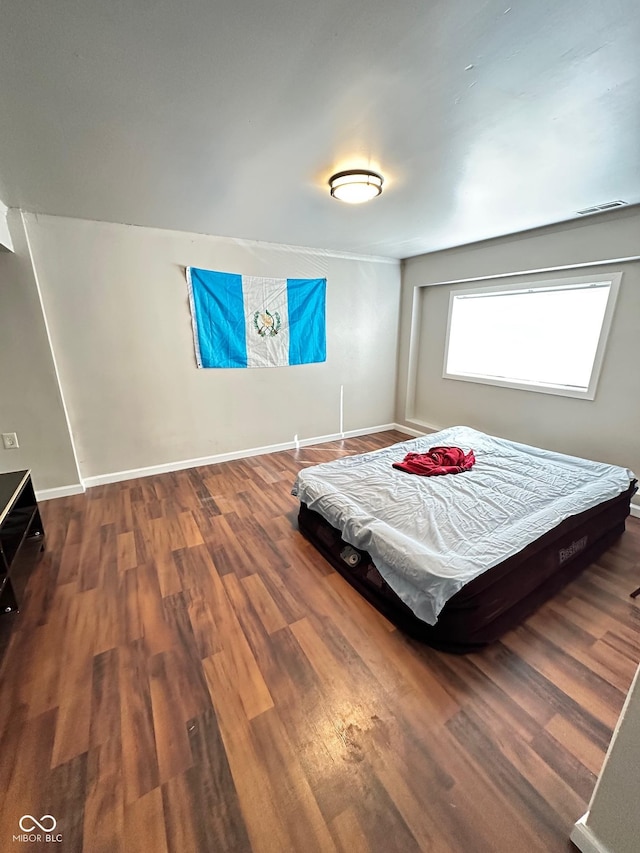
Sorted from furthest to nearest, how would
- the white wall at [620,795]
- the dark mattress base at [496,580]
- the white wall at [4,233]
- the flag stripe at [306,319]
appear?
the flag stripe at [306,319] < the white wall at [4,233] < the dark mattress base at [496,580] < the white wall at [620,795]

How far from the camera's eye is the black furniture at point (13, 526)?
161cm

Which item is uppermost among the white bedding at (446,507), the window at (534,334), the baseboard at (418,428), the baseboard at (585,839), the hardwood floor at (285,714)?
the window at (534,334)

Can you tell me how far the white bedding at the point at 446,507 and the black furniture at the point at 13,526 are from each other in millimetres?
1578

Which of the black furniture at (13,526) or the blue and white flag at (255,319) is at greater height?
the blue and white flag at (255,319)

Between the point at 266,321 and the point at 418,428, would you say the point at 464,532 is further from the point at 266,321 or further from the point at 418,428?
the point at 418,428

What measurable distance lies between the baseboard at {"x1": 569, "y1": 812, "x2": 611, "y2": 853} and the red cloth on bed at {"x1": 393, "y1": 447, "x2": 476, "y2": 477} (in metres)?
1.72

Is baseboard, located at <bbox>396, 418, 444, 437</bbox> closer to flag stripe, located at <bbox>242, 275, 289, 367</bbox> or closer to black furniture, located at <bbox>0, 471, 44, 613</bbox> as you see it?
flag stripe, located at <bbox>242, 275, 289, 367</bbox>

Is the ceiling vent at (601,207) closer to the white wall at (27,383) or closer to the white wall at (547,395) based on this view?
the white wall at (547,395)

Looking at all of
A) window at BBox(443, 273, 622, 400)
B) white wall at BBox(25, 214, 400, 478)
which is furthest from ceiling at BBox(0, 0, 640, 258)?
window at BBox(443, 273, 622, 400)

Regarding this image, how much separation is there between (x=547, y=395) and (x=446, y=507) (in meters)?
1.95

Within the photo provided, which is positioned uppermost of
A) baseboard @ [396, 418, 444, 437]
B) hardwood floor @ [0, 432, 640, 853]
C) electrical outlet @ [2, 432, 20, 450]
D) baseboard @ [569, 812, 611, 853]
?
electrical outlet @ [2, 432, 20, 450]

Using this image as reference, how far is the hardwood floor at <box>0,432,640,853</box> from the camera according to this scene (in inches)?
38.3

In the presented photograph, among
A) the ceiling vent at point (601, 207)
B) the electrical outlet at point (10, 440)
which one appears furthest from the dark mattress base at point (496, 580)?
the electrical outlet at point (10, 440)

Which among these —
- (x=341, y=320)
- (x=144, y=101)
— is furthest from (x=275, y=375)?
(x=144, y=101)
